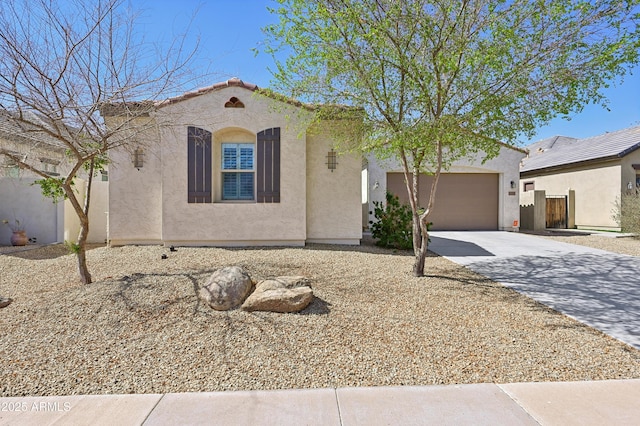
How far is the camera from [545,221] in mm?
15875

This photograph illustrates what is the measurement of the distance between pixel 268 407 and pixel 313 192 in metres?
7.11

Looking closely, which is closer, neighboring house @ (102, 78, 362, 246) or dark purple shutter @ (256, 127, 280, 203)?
neighboring house @ (102, 78, 362, 246)

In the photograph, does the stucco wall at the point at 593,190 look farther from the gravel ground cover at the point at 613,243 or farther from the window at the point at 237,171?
the window at the point at 237,171

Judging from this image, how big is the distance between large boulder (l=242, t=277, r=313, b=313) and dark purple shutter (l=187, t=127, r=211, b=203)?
4.79 m

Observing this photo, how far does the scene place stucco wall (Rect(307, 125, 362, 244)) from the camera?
941 centimetres

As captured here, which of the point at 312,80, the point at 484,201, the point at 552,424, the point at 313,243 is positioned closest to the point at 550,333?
the point at 552,424

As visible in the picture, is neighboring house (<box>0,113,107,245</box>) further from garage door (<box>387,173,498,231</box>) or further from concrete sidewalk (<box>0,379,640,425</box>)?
garage door (<box>387,173,498,231</box>)

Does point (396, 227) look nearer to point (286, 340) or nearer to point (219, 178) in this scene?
point (219, 178)

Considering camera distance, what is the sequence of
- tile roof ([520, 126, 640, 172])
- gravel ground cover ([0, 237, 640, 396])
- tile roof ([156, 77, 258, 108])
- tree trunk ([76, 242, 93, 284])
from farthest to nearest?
tile roof ([520, 126, 640, 172]) → tile roof ([156, 77, 258, 108]) → tree trunk ([76, 242, 93, 284]) → gravel ground cover ([0, 237, 640, 396])

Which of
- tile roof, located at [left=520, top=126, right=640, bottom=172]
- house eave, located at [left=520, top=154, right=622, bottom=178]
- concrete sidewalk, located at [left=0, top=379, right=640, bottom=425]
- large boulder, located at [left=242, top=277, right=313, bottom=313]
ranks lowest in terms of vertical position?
concrete sidewalk, located at [left=0, top=379, right=640, bottom=425]

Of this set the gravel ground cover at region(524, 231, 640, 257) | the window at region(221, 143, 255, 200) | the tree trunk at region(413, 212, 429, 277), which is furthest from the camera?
the gravel ground cover at region(524, 231, 640, 257)

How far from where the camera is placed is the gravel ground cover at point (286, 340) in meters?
3.05

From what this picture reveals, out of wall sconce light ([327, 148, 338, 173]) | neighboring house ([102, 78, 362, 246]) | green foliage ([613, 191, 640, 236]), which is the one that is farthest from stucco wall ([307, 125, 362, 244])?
green foliage ([613, 191, 640, 236])

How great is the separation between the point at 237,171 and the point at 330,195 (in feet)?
8.53
